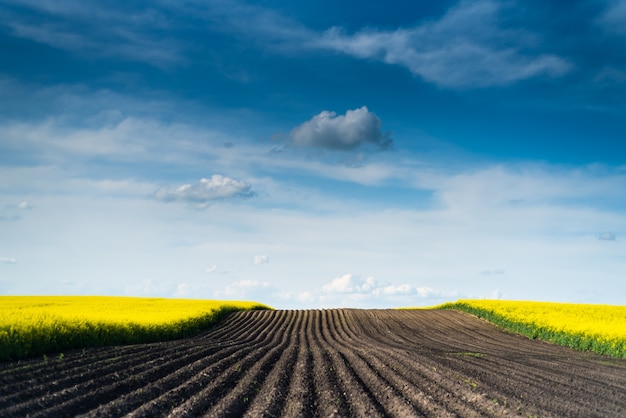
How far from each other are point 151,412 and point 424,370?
7.73m

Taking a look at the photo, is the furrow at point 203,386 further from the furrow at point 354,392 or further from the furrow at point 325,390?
the furrow at point 354,392

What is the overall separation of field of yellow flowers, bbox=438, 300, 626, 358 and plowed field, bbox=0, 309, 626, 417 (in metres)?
3.48

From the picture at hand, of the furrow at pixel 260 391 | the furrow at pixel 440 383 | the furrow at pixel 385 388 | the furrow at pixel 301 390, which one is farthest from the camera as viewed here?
the furrow at pixel 440 383

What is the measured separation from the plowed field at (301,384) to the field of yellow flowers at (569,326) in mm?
3478

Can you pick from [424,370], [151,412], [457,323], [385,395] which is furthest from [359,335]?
[151,412]

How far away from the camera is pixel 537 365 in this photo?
18250mm

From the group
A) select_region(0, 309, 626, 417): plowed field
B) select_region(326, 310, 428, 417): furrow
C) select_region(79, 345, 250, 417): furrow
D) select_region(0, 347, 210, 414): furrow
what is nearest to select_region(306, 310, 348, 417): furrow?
select_region(0, 309, 626, 417): plowed field

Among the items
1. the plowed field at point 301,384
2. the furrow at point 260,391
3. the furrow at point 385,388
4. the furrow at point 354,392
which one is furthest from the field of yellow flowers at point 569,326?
the furrow at point 260,391

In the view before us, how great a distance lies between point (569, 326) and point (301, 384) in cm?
2111

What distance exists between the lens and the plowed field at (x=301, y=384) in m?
10.0

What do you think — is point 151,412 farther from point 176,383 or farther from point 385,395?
point 385,395

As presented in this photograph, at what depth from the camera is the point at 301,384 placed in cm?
1238

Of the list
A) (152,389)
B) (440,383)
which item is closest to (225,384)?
(152,389)

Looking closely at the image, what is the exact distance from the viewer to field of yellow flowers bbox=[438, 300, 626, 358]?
24.4 metres
